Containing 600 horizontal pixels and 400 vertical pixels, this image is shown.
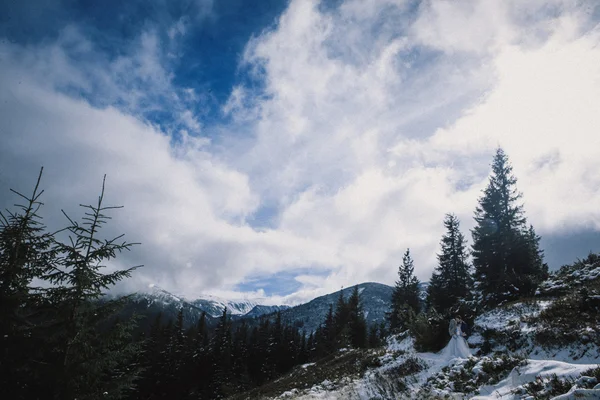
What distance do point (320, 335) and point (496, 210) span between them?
1721 inches

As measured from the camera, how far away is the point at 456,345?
14328 mm

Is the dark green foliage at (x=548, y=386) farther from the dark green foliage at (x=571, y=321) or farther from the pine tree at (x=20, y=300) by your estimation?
the pine tree at (x=20, y=300)

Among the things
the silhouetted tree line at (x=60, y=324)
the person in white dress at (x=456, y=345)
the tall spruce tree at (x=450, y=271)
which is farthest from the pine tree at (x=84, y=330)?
the tall spruce tree at (x=450, y=271)

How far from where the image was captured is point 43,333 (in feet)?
22.4

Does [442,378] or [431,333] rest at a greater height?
[431,333]

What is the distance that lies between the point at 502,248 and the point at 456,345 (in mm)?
15539

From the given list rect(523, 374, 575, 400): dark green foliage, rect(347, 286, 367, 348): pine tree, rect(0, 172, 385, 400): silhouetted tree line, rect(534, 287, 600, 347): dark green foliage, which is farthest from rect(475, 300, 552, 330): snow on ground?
rect(347, 286, 367, 348): pine tree

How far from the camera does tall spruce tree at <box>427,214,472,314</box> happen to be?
33.2 m

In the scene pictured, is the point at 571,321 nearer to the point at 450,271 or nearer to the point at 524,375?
the point at 524,375

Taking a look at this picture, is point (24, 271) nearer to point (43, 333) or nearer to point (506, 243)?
point (43, 333)

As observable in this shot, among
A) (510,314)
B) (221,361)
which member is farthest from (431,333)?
(221,361)

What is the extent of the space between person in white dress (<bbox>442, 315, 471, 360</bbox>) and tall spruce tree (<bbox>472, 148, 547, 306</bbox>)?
7653mm

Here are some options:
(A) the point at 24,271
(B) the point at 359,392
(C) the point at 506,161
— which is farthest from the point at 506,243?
(A) the point at 24,271

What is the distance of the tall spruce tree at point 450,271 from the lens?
109 feet
